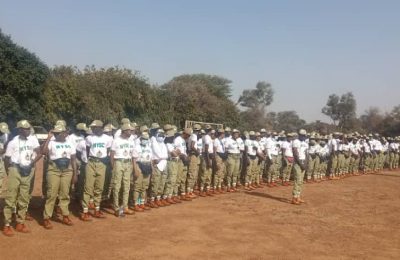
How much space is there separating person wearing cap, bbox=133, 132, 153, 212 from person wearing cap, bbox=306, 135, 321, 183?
9802 millimetres

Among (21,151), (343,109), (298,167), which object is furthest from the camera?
(343,109)

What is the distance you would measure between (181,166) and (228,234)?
4.06 m

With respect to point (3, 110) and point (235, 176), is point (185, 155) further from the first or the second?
point (3, 110)

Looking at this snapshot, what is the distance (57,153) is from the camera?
8.59m

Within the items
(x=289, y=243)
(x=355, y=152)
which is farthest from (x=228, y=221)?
(x=355, y=152)

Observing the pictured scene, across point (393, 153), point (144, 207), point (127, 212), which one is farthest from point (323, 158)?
Result: point (127, 212)

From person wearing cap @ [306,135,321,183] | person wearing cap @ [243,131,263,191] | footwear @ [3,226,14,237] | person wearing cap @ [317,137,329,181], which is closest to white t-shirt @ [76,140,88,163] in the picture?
footwear @ [3,226,14,237]

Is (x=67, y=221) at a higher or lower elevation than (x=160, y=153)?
lower

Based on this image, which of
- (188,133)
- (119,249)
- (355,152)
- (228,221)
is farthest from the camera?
(355,152)

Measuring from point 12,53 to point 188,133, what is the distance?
1838 cm

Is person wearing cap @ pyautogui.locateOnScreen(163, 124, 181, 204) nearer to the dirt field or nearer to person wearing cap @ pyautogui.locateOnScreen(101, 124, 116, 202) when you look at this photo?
the dirt field

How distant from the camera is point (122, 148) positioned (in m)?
9.71

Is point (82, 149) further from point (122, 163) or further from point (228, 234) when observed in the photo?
point (228, 234)

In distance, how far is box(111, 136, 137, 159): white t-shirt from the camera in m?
9.66
